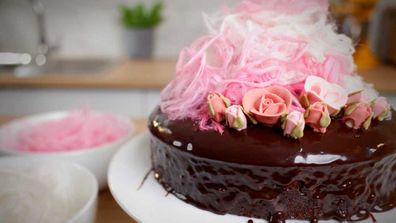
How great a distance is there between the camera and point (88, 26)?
97.5 inches

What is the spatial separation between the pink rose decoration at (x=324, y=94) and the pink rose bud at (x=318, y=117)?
0.02m

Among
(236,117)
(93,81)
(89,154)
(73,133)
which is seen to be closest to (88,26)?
(93,81)

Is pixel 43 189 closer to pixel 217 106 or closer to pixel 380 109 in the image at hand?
pixel 217 106

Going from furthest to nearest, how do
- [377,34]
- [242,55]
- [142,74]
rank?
[377,34] → [142,74] → [242,55]

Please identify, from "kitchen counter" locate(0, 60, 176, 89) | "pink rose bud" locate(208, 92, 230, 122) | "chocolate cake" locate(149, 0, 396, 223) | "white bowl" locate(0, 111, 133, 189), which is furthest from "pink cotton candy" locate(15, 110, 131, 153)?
"kitchen counter" locate(0, 60, 176, 89)

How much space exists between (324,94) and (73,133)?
658mm

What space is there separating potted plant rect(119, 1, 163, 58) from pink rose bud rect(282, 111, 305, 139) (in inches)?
70.7

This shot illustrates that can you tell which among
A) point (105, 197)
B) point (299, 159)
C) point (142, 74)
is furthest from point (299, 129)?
point (142, 74)

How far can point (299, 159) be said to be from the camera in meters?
0.60

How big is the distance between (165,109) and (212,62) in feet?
0.46

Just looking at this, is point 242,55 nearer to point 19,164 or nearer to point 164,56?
point 19,164

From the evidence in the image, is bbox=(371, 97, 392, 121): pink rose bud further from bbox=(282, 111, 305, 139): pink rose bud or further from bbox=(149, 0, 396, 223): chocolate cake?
bbox=(282, 111, 305, 139): pink rose bud

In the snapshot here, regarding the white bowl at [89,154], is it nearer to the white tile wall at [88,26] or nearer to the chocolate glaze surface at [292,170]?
the chocolate glaze surface at [292,170]

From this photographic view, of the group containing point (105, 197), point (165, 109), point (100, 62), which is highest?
point (165, 109)
